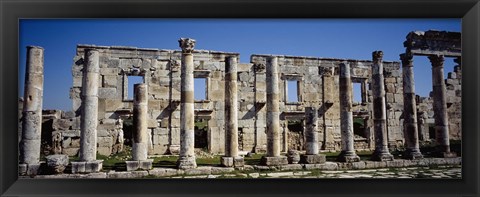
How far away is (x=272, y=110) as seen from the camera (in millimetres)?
14812

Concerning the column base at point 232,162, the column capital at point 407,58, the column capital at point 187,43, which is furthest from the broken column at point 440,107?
the column capital at point 187,43

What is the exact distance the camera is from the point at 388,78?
2350 centimetres

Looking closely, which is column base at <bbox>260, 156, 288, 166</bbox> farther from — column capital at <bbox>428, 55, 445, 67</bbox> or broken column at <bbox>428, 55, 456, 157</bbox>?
column capital at <bbox>428, 55, 445, 67</bbox>

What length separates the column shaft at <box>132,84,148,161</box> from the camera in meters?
13.2

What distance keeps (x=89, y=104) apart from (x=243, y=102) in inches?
357

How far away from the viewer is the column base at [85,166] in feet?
39.3

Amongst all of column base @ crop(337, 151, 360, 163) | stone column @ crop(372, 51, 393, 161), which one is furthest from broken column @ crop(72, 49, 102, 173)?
stone column @ crop(372, 51, 393, 161)

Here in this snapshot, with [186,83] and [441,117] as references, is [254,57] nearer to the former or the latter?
[186,83]

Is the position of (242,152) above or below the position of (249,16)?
below

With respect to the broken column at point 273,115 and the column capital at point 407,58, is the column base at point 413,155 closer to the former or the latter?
the column capital at point 407,58

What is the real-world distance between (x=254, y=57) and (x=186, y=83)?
24.6 feet

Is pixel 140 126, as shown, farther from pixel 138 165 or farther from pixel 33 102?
pixel 33 102

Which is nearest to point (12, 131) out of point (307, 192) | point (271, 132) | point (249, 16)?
point (249, 16)

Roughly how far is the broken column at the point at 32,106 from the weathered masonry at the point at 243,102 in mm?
4957
